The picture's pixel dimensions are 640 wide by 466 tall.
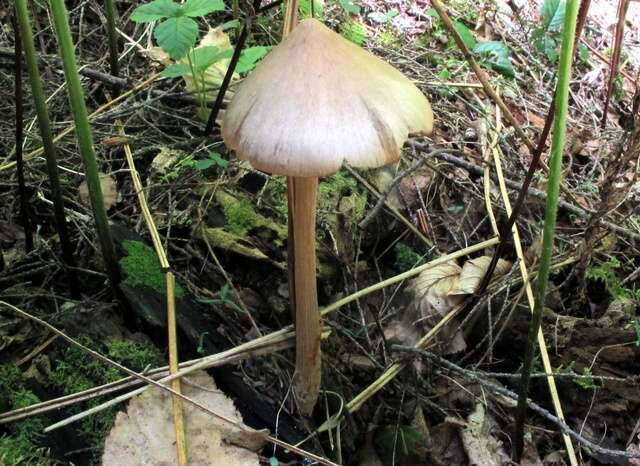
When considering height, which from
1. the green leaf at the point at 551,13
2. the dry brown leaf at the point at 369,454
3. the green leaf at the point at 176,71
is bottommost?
the dry brown leaf at the point at 369,454

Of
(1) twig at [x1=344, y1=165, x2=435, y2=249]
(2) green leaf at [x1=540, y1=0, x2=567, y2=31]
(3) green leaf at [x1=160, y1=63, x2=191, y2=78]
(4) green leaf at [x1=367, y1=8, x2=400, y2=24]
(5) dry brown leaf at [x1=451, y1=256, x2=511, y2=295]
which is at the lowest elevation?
(5) dry brown leaf at [x1=451, y1=256, x2=511, y2=295]

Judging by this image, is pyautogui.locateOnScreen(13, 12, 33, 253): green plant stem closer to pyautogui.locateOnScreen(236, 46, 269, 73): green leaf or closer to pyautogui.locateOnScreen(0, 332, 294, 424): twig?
pyautogui.locateOnScreen(0, 332, 294, 424): twig

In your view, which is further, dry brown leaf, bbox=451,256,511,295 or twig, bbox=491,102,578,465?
dry brown leaf, bbox=451,256,511,295

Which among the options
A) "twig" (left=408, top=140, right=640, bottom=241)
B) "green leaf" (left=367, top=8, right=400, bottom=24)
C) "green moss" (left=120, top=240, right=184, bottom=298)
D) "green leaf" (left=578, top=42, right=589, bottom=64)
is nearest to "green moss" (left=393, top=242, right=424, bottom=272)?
"twig" (left=408, top=140, right=640, bottom=241)

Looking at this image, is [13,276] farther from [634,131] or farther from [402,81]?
[634,131]

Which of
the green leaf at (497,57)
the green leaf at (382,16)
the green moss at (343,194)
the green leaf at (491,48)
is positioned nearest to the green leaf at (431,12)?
the green leaf at (382,16)

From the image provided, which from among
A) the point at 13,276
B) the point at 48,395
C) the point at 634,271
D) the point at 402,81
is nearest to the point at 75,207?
the point at 13,276

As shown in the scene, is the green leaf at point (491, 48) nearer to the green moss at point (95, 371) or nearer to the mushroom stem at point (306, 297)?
the mushroom stem at point (306, 297)
